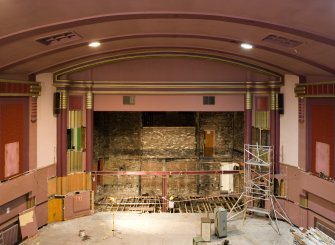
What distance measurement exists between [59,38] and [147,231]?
18.8ft

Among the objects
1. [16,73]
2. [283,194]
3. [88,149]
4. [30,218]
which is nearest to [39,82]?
[16,73]

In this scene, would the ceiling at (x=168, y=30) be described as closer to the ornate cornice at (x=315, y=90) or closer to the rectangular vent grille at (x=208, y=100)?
the ornate cornice at (x=315, y=90)

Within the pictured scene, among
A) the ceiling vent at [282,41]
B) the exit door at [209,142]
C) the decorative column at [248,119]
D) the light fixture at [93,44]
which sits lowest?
the exit door at [209,142]

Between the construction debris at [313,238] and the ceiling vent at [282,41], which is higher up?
the ceiling vent at [282,41]

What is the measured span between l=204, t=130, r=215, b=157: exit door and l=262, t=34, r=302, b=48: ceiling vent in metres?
8.02

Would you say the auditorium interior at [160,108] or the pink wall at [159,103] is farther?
the pink wall at [159,103]

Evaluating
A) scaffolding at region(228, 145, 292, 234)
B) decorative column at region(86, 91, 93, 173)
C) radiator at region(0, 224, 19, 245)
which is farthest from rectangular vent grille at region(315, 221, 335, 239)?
radiator at region(0, 224, 19, 245)

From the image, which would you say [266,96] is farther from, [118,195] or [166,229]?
[118,195]

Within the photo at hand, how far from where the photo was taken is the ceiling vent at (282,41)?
6.45 m

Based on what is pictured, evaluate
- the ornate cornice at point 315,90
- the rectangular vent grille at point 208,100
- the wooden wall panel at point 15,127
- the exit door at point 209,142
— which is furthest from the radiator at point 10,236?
the ornate cornice at point 315,90

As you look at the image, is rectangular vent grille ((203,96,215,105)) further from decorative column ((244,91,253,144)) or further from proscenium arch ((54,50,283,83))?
proscenium arch ((54,50,283,83))

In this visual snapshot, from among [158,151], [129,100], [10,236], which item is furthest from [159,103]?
[10,236]

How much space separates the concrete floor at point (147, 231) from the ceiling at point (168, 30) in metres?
4.30

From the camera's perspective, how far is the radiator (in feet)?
27.4
